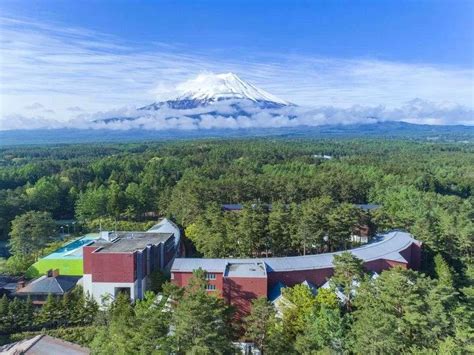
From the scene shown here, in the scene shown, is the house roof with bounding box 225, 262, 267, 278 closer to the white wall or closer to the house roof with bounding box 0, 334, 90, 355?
the white wall

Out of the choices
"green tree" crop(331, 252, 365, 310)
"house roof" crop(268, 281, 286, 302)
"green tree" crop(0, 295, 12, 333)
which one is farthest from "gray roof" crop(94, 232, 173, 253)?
"green tree" crop(331, 252, 365, 310)

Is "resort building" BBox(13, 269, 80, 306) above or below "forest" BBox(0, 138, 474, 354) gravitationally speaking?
below

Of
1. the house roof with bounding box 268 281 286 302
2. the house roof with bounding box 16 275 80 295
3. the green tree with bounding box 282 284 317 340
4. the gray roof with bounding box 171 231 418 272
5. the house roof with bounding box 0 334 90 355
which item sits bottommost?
the house roof with bounding box 0 334 90 355

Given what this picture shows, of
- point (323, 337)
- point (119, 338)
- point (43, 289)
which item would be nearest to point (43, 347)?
point (119, 338)

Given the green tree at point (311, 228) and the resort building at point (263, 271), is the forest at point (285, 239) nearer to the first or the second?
the green tree at point (311, 228)

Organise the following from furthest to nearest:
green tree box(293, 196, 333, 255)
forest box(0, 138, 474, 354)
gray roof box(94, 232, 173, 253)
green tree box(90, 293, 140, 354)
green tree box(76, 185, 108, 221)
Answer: green tree box(76, 185, 108, 221) < green tree box(293, 196, 333, 255) < gray roof box(94, 232, 173, 253) < forest box(0, 138, 474, 354) < green tree box(90, 293, 140, 354)

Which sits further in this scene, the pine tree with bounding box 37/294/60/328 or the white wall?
the white wall
